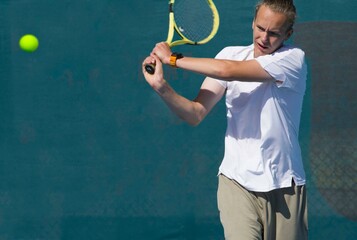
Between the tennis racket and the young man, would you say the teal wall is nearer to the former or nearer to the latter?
the tennis racket

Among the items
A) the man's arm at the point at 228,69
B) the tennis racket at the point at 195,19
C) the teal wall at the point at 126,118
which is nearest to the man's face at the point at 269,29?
the man's arm at the point at 228,69

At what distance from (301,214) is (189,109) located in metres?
0.67

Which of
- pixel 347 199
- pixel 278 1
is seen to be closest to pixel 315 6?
pixel 347 199

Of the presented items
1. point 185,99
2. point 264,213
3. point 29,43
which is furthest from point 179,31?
point 29,43

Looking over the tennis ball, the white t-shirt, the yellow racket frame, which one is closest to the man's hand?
the yellow racket frame

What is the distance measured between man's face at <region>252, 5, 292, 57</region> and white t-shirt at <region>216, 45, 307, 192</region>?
0.05m

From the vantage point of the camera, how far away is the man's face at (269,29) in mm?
3402

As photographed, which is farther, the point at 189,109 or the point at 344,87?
the point at 344,87

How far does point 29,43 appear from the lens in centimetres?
484

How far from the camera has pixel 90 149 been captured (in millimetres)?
4898

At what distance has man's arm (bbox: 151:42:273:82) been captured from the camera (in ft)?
11.0

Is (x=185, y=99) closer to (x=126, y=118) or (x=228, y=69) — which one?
(x=228, y=69)

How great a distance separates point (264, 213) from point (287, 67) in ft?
2.07

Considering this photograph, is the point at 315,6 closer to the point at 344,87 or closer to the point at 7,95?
the point at 344,87
